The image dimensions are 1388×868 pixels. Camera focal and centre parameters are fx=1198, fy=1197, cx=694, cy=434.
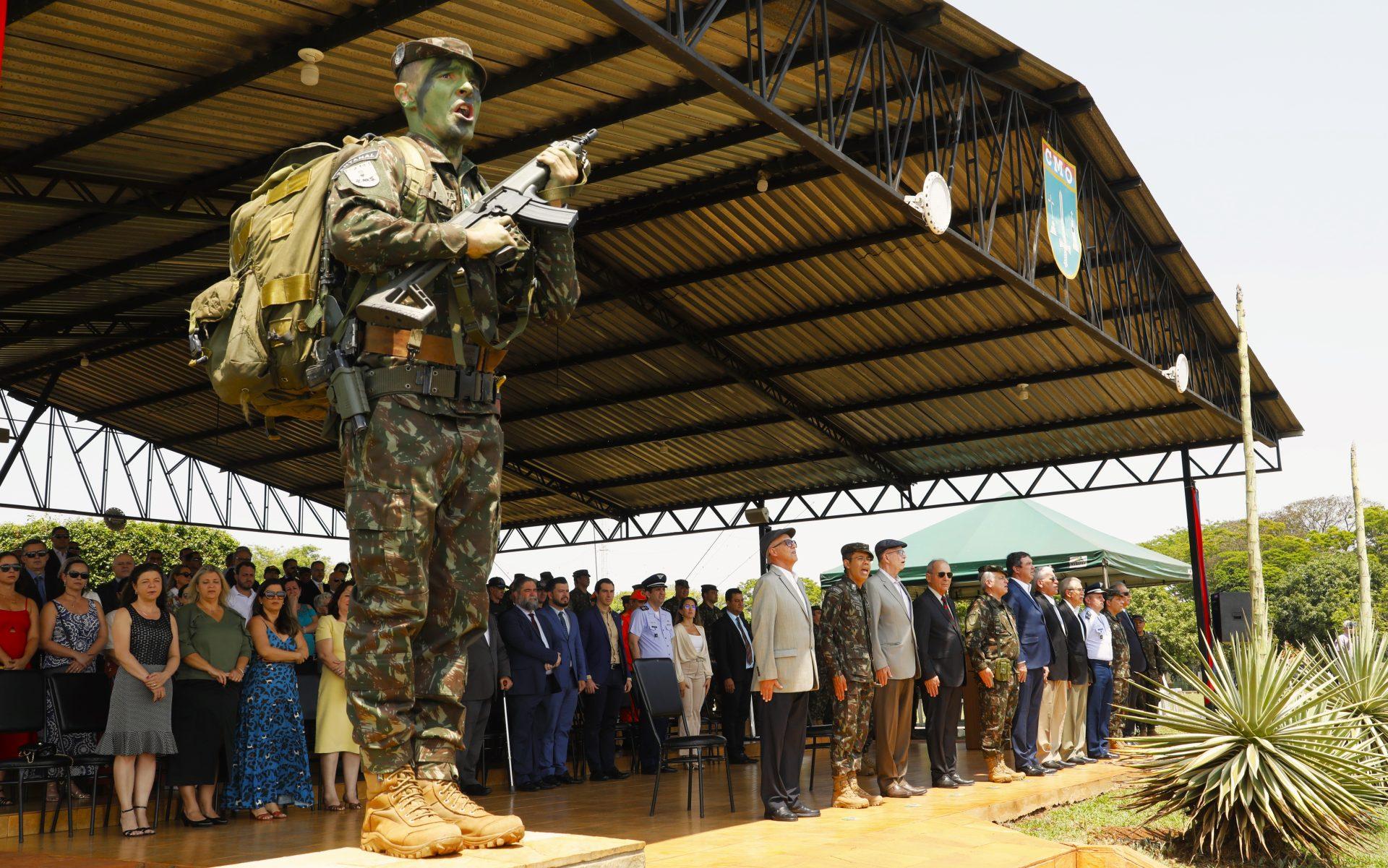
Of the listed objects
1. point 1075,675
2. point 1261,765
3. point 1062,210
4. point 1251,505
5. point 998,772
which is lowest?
point 998,772

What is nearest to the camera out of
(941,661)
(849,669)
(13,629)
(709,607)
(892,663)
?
(13,629)

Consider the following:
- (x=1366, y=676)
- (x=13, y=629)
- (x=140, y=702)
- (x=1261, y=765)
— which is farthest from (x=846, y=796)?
(x=13, y=629)

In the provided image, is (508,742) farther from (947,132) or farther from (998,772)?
(947,132)

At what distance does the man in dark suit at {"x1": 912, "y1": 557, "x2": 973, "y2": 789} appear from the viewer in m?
8.22

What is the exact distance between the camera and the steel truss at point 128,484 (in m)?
16.0

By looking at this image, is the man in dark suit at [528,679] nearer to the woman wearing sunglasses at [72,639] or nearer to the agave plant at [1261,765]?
the woman wearing sunglasses at [72,639]

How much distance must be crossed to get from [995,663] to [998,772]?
31.1 inches

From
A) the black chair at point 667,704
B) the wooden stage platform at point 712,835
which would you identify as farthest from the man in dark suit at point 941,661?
the black chair at point 667,704

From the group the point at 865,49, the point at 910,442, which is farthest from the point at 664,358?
the point at 865,49

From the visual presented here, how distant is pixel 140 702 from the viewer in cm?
606

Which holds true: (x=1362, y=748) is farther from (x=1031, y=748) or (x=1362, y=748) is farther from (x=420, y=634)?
(x=420, y=634)

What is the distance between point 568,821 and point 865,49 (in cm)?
555

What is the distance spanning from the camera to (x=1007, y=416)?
594 inches

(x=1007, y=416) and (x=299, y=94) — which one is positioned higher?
(x=299, y=94)
